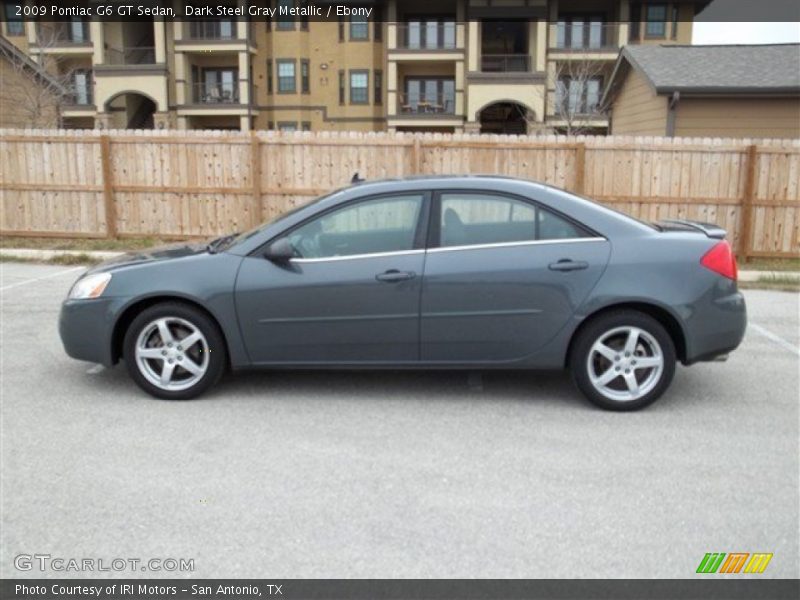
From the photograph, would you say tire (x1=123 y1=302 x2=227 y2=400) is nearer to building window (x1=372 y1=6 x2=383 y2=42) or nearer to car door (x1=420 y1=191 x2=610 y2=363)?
car door (x1=420 y1=191 x2=610 y2=363)

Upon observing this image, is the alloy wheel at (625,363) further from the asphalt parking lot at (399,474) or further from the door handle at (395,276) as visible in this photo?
the door handle at (395,276)

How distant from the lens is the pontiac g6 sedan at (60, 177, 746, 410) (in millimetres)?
4742

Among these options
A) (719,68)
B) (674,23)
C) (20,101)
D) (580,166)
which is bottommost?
(580,166)

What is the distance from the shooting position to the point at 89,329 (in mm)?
4973

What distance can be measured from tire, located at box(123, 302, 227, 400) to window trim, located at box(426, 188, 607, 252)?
1.57 meters

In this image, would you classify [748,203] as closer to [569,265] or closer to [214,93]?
[569,265]

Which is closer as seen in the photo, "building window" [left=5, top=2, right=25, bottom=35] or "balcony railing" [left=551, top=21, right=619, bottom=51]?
"balcony railing" [left=551, top=21, right=619, bottom=51]

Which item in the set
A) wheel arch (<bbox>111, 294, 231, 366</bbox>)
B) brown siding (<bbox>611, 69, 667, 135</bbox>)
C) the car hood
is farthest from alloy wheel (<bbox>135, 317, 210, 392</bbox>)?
brown siding (<bbox>611, 69, 667, 135</bbox>)

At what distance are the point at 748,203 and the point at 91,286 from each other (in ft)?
34.6

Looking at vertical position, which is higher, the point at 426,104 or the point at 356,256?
the point at 426,104

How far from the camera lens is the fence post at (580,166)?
12.1 metres

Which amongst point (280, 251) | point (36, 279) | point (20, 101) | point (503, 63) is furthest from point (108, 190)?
point (503, 63)

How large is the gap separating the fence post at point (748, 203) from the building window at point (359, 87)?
1096 inches
